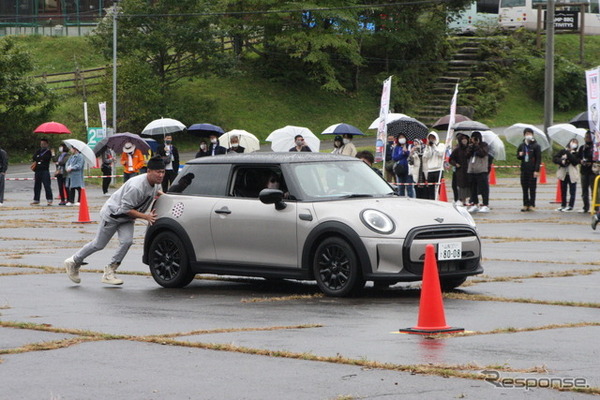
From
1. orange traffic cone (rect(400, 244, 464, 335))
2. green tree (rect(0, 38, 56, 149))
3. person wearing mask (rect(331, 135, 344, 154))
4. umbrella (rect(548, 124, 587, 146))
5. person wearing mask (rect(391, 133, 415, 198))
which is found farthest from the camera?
green tree (rect(0, 38, 56, 149))

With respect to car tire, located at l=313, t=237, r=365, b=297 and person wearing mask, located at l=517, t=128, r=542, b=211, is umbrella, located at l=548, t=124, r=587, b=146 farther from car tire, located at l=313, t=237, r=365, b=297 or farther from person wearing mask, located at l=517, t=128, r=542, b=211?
car tire, located at l=313, t=237, r=365, b=297

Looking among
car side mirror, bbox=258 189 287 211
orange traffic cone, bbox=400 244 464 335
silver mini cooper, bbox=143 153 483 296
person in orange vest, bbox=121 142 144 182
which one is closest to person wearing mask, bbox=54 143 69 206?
person in orange vest, bbox=121 142 144 182

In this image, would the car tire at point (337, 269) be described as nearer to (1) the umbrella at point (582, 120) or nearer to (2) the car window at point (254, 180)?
(2) the car window at point (254, 180)

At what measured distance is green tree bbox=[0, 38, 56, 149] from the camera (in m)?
47.6

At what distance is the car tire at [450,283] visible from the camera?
11945 mm

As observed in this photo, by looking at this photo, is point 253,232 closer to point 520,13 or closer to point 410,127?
point 410,127

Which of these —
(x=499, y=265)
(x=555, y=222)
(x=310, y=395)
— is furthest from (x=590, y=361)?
(x=555, y=222)

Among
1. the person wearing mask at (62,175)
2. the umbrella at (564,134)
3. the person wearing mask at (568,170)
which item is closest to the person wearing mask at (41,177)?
the person wearing mask at (62,175)

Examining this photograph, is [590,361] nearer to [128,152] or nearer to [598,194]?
[598,194]

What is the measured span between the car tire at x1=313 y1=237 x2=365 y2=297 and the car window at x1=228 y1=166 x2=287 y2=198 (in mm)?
1098

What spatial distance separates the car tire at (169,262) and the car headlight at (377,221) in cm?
246

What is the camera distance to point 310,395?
655 centimetres

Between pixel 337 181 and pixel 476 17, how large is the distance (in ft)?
174

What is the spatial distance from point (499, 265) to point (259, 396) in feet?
28.0
